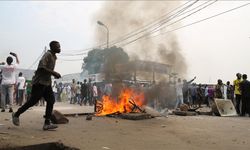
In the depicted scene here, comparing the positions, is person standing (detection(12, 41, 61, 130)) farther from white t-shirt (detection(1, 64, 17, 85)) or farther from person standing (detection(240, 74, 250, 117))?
person standing (detection(240, 74, 250, 117))

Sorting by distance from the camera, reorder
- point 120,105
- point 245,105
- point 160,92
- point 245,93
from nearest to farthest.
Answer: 1. point 120,105
2. point 245,93
3. point 245,105
4. point 160,92

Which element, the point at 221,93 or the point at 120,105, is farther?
the point at 221,93

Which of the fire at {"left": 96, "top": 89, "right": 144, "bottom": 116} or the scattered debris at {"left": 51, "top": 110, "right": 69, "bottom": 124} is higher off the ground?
the fire at {"left": 96, "top": 89, "right": 144, "bottom": 116}

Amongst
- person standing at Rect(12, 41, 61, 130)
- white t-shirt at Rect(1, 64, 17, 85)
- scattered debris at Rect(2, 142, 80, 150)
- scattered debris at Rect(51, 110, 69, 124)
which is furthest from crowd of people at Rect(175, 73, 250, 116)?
scattered debris at Rect(2, 142, 80, 150)

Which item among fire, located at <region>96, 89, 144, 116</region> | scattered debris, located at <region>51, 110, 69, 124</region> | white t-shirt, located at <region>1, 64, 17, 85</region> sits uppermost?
white t-shirt, located at <region>1, 64, 17, 85</region>

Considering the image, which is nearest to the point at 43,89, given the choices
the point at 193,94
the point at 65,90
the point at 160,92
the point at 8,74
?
the point at 8,74

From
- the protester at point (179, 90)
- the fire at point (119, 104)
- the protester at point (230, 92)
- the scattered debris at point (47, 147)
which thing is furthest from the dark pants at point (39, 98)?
the protester at point (230, 92)

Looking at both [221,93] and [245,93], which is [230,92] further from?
[245,93]

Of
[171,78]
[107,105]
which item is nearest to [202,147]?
[107,105]

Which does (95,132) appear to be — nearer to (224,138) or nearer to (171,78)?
(224,138)

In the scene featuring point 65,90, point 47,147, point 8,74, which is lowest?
point 47,147

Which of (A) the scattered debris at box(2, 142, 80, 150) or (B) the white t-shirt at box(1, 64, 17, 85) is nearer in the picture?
(A) the scattered debris at box(2, 142, 80, 150)

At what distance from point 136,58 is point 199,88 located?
7917 mm

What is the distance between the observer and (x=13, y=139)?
5.11 m
